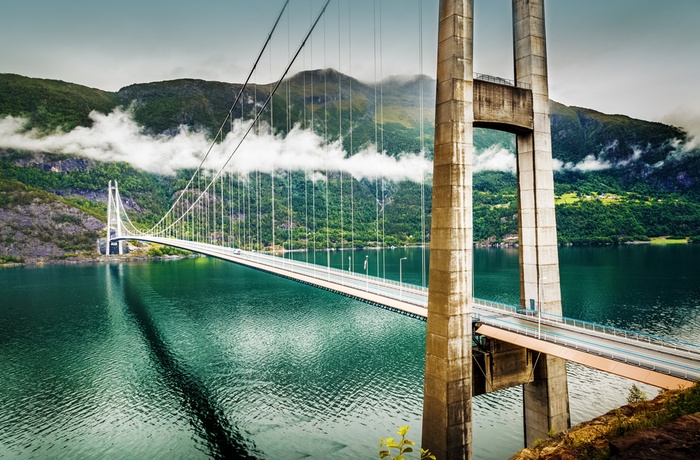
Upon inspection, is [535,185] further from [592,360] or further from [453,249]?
[592,360]

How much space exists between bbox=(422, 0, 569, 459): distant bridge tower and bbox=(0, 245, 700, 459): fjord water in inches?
161

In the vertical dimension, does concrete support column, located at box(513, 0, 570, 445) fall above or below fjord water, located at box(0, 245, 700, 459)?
above

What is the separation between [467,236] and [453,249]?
0.84 metres

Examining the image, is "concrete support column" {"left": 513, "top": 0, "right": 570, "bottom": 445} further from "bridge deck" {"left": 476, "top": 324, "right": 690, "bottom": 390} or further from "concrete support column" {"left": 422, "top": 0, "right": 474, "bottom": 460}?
"concrete support column" {"left": 422, "top": 0, "right": 474, "bottom": 460}

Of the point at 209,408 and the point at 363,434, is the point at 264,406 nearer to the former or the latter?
the point at 209,408

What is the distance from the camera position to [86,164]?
611 feet

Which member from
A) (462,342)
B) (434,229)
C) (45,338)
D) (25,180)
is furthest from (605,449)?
(25,180)

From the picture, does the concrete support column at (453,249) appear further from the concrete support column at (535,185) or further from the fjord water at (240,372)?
the fjord water at (240,372)

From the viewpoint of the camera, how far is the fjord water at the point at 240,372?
23484 millimetres

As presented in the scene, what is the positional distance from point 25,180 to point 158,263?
81.8m

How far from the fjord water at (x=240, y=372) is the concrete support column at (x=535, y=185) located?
7280 millimetres

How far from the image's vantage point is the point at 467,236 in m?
18.7

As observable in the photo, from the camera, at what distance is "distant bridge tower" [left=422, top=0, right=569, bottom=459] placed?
1833cm

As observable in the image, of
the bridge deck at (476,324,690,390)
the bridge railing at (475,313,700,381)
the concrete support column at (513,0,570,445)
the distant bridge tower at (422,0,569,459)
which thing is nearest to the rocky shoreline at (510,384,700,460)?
the bridge deck at (476,324,690,390)
